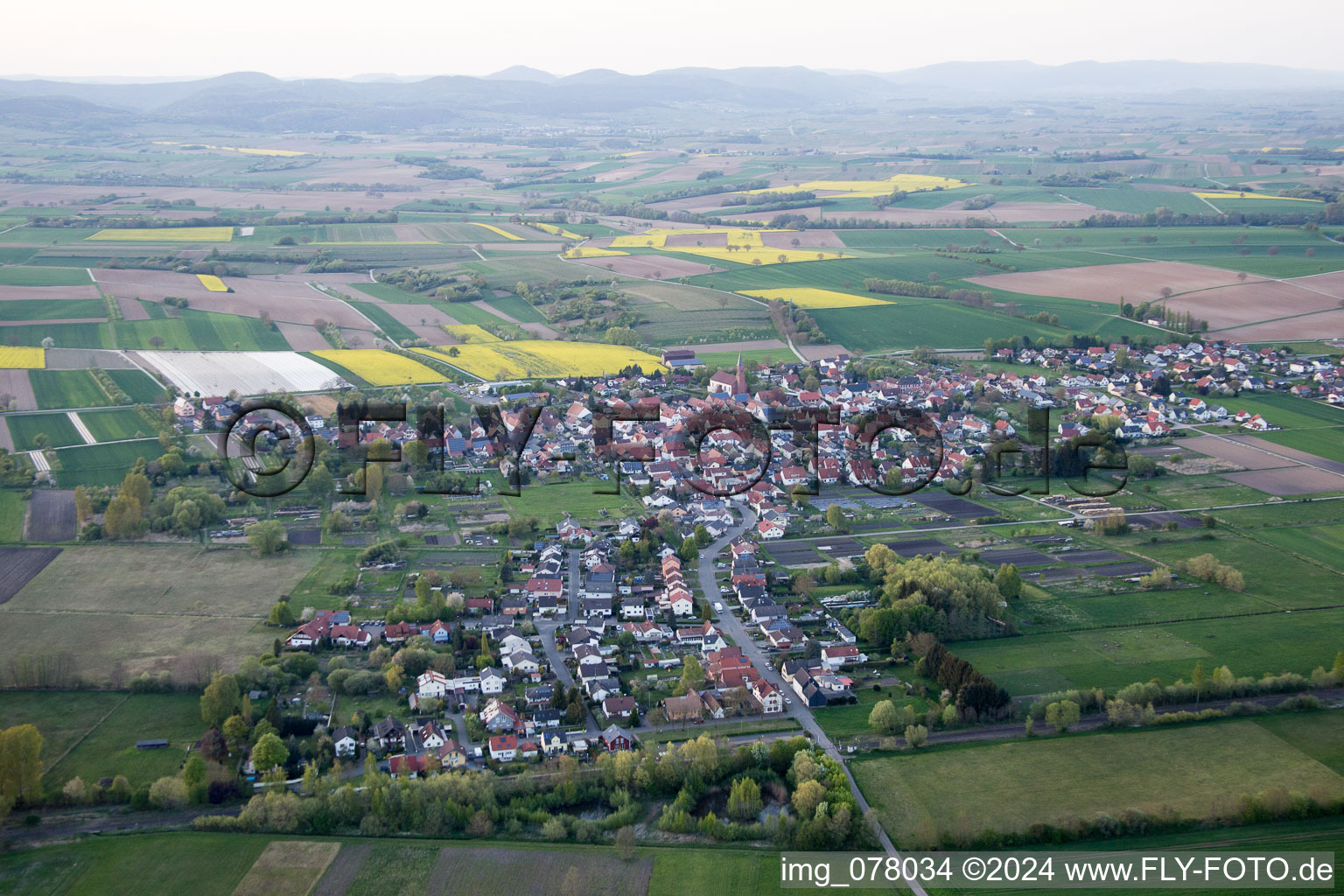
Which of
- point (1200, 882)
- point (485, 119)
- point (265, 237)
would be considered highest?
point (485, 119)

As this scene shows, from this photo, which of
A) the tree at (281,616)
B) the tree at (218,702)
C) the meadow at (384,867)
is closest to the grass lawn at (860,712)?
the meadow at (384,867)

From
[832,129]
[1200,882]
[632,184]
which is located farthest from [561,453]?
[832,129]

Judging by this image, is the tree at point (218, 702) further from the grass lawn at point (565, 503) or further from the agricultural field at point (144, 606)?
the grass lawn at point (565, 503)

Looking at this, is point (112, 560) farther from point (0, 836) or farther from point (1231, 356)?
point (1231, 356)

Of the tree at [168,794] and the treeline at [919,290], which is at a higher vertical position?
the treeline at [919,290]

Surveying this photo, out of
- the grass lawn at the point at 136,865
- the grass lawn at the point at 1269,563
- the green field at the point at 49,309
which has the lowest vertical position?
the grass lawn at the point at 1269,563

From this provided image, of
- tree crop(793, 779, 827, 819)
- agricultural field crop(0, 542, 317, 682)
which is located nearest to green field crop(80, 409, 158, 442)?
agricultural field crop(0, 542, 317, 682)
